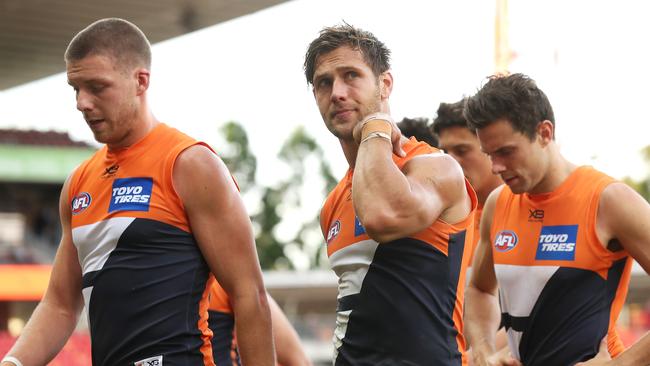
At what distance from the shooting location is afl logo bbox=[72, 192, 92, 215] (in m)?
4.52

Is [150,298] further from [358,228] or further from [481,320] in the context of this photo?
[481,320]

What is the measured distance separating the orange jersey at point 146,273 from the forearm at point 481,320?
1779 millimetres

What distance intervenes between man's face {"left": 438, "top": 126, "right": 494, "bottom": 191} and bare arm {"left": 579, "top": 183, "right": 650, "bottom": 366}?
140cm

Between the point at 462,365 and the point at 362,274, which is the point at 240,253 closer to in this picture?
the point at 362,274

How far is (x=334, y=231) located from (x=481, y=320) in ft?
4.97

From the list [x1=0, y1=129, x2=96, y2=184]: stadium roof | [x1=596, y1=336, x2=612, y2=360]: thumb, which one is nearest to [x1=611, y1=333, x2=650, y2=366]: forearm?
[x1=596, y1=336, x2=612, y2=360]: thumb

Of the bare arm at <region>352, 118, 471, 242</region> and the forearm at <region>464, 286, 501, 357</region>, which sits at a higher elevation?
the bare arm at <region>352, 118, 471, 242</region>

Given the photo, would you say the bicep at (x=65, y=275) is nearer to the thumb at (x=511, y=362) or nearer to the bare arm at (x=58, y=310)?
the bare arm at (x=58, y=310)

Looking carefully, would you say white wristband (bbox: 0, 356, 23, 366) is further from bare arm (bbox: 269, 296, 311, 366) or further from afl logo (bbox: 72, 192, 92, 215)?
bare arm (bbox: 269, 296, 311, 366)

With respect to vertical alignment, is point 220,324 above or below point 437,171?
below

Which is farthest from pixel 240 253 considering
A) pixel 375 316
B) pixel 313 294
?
pixel 313 294

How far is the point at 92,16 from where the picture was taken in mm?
9445

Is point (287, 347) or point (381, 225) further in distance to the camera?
point (287, 347)

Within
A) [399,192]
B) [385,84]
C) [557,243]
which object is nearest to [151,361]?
[399,192]
